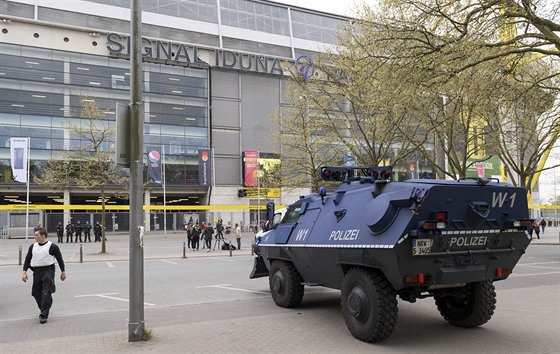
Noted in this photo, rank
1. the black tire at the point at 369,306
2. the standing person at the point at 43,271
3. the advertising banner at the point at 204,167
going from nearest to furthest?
the black tire at the point at 369,306, the standing person at the point at 43,271, the advertising banner at the point at 204,167

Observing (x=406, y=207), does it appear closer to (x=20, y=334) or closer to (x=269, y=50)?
(x=20, y=334)

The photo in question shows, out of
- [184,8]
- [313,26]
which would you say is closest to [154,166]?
[184,8]

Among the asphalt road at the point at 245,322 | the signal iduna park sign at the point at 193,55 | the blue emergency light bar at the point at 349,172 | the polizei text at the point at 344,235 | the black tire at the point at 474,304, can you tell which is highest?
the signal iduna park sign at the point at 193,55

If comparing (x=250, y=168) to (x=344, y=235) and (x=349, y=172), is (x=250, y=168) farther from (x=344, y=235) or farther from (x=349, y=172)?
(x=344, y=235)

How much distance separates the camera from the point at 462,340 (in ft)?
22.8

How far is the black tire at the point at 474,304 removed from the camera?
7527mm

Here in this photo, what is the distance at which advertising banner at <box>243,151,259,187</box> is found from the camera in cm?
5691

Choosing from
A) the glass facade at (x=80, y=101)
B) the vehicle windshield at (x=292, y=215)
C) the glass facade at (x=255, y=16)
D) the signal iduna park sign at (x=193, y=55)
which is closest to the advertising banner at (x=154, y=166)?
the glass facade at (x=80, y=101)

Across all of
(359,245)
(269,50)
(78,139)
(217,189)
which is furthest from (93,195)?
(359,245)

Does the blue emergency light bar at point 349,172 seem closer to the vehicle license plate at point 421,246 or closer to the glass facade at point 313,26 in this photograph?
the vehicle license plate at point 421,246

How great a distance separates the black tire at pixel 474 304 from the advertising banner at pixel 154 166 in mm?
43785

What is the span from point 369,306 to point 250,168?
166 feet

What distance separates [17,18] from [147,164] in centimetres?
1881

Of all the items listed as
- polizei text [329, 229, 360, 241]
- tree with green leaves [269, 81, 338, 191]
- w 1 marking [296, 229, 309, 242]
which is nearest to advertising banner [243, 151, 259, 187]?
tree with green leaves [269, 81, 338, 191]
